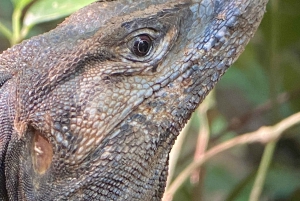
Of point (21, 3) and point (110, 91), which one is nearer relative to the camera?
point (110, 91)

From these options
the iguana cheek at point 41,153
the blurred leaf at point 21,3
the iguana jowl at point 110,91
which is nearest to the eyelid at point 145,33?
the iguana jowl at point 110,91

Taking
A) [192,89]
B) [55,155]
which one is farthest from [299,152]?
[55,155]

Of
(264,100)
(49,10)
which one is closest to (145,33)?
(49,10)

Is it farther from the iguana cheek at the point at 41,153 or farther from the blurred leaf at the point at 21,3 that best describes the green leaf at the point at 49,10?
the iguana cheek at the point at 41,153

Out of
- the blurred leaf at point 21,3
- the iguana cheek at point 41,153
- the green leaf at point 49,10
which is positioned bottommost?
the iguana cheek at point 41,153

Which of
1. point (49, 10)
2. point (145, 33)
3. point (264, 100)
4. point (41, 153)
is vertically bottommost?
point (41, 153)

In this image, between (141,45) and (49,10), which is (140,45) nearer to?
(141,45)
